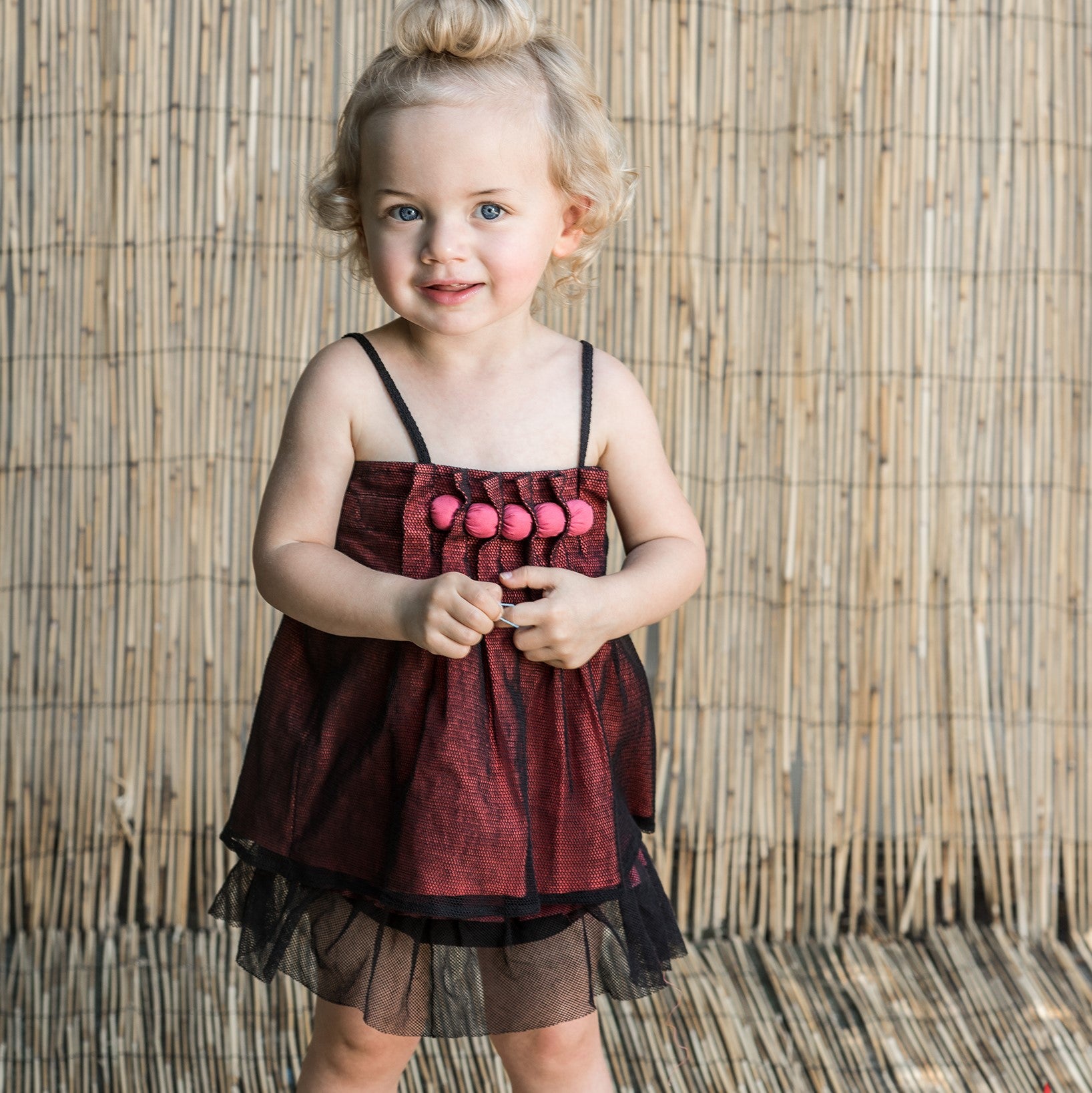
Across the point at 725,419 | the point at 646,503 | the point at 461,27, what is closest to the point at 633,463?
the point at 646,503

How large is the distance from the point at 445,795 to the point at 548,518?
0.83 feet

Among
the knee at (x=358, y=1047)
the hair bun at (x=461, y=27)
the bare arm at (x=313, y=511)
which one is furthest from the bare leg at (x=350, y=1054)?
the hair bun at (x=461, y=27)

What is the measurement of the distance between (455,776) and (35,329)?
122 cm

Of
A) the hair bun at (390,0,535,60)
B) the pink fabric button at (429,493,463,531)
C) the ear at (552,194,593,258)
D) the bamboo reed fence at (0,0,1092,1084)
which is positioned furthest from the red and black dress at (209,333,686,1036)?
the bamboo reed fence at (0,0,1092,1084)

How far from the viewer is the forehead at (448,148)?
1.14m

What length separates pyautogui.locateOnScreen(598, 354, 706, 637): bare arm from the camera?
1.27 metres

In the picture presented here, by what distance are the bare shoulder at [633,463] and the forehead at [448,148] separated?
0.71ft

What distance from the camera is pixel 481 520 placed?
46.7 inches

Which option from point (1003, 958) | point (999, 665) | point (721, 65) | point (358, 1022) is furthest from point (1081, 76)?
point (358, 1022)

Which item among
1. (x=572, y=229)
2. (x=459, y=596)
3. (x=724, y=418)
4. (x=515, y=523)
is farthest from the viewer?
(x=724, y=418)
